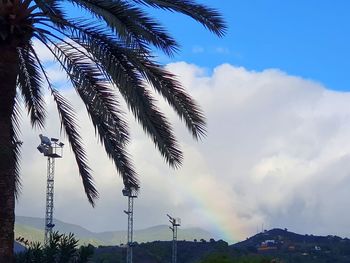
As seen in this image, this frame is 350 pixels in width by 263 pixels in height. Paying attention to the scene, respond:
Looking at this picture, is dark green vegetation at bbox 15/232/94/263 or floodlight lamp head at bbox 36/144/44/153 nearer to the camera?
dark green vegetation at bbox 15/232/94/263

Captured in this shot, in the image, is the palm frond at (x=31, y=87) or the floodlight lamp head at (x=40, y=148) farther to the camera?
the floodlight lamp head at (x=40, y=148)

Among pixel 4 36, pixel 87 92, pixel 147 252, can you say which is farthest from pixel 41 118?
pixel 147 252

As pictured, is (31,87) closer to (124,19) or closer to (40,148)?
(124,19)

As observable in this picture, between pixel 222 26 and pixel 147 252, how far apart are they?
2204 inches

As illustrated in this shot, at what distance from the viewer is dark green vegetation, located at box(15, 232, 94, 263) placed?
15.6m

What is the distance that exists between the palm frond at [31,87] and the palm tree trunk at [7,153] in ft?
6.11

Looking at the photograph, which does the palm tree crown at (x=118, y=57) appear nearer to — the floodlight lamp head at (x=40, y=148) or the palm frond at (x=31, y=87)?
the palm frond at (x=31, y=87)

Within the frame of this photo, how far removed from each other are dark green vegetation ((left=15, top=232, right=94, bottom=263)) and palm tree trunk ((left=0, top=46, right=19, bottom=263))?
329 cm

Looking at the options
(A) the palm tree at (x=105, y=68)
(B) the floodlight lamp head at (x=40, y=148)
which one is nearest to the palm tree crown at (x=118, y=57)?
(A) the palm tree at (x=105, y=68)

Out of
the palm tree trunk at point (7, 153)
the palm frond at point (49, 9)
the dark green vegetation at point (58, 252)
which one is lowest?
the dark green vegetation at point (58, 252)

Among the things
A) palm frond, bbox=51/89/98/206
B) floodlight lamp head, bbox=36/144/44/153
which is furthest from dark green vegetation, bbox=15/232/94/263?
floodlight lamp head, bbox=36/144/44/153

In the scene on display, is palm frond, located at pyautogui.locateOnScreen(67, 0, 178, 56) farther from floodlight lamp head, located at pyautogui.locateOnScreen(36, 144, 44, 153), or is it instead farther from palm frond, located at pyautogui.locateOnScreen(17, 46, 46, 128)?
floodlight lamp head, located at pyautogui.locateOnScreen(36, 144, 44, 153)

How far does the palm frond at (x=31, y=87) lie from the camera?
15.0 m

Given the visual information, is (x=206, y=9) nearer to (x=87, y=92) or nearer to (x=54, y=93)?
(x=87, y=92)
